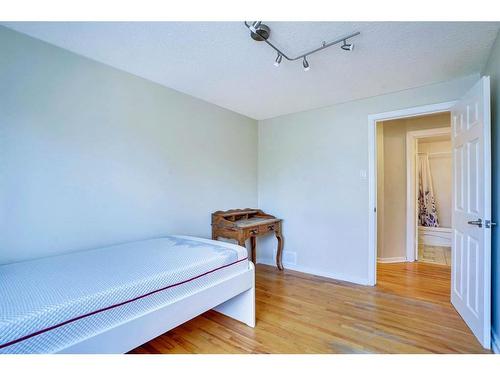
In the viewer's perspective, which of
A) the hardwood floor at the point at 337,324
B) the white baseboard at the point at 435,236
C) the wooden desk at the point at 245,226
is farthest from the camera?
the white baseboard at the point at 435,236

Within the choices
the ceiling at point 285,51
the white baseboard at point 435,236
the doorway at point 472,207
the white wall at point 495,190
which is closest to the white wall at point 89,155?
the ceiling at point 285,51

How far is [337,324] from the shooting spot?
1.97 m

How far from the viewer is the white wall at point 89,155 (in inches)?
64.0

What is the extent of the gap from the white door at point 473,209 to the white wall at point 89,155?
246 centimetres

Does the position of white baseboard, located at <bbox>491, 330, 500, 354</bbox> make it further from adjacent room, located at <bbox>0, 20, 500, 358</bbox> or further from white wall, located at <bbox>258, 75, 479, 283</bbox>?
white wall, located at <bbox>258, 75, 479, 283</bbox>

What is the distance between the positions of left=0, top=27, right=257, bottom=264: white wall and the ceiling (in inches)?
7.3

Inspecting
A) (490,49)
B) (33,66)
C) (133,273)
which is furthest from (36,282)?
(490,49)

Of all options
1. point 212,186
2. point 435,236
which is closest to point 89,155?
point 212,186

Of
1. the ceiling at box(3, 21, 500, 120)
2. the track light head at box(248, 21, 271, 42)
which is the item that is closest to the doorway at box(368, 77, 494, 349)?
the ceiling at box(3, 21, 500, 120)

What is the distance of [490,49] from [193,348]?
3.04 metres

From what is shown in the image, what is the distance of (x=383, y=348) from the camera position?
1657 millimetres

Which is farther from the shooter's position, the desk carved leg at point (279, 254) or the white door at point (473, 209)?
the desk carved leg at point (279, 254)

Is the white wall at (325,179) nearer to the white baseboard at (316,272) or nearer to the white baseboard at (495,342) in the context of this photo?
the white baseboard at (316,272)
